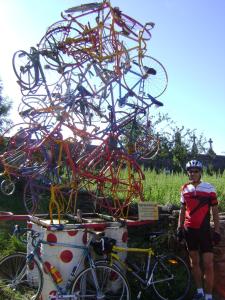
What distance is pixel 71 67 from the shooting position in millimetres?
6578

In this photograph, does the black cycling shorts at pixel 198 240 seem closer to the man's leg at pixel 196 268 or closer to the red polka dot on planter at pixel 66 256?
the man's leg at pixel 196 268

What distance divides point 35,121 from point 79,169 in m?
0.96

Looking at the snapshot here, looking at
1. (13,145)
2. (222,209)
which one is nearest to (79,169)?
(13,145)

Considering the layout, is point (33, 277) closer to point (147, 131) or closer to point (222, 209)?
point (147, 131)

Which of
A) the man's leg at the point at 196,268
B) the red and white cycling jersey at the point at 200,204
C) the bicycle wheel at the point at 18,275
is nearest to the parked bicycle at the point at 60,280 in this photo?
the bicycle wheel at the point at 18,275

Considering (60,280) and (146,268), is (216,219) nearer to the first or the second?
(146,268)

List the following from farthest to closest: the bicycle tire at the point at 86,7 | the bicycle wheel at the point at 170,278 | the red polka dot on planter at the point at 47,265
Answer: the bicycle wheel at the point at 170,278 < the bicycle tire at the point at 86,7 < the red polka dot on planter at the point at 47,265

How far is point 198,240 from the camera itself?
6.34 m

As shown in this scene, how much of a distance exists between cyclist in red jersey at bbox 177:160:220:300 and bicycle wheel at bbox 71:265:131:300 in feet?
3.24

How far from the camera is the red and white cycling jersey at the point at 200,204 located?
634 cm

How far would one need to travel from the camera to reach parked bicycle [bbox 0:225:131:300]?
19.4ft

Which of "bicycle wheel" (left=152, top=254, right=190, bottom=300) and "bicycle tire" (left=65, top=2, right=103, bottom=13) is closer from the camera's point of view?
"bicycle tire" (left=65, top=2, right=103, bottom=13)

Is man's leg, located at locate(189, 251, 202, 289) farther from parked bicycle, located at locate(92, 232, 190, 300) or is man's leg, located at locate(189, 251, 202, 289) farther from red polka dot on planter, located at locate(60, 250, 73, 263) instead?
red polka dot on planter, located at locate(60, 250, 73, 263)

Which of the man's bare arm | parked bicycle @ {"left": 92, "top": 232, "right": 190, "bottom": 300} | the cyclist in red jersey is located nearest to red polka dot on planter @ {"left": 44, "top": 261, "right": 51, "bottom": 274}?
parked bicycle @ {"left": 92, "top": 232, "right": 190, "bottom": 300}
